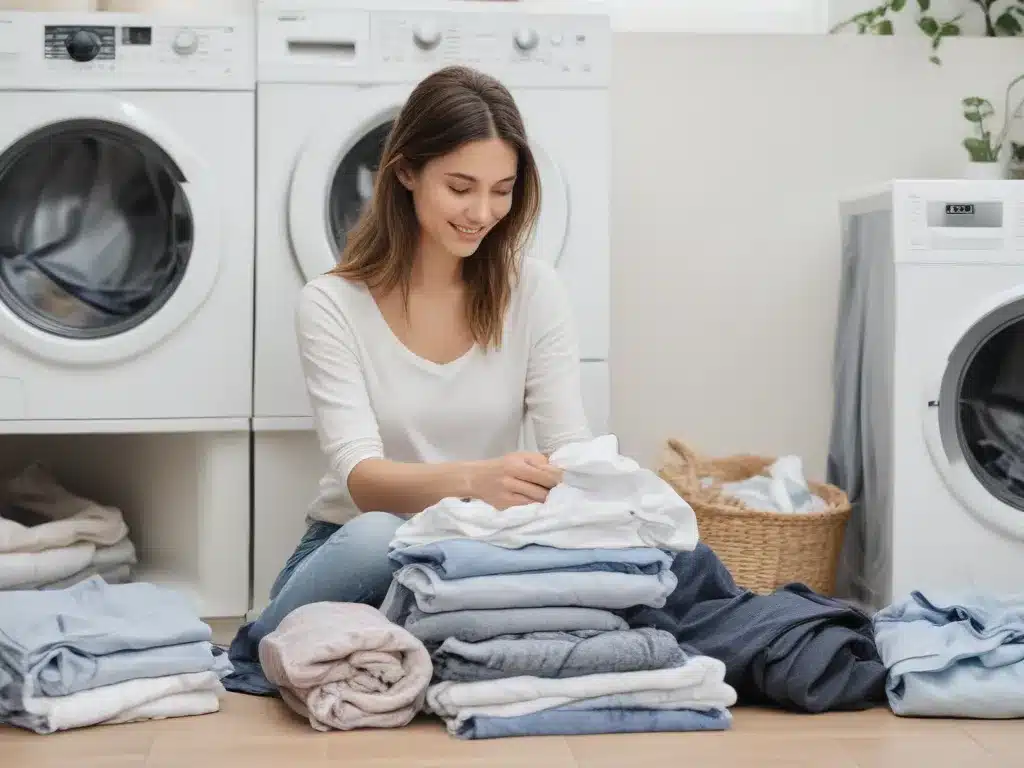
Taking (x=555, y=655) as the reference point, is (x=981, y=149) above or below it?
above

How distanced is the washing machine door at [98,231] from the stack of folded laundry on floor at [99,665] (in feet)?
2.10

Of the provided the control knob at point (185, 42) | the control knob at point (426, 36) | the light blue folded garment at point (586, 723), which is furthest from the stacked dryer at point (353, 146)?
the light blue folded garment at point (586, 723)

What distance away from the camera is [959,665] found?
1.80 m

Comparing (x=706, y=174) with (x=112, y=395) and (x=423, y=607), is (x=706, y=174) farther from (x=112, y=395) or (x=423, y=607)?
(x=423, y=607)

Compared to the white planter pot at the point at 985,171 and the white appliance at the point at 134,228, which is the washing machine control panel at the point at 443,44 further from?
the white planter pot at the point at 985,171

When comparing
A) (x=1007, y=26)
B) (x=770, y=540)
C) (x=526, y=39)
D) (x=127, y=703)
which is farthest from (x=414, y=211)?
(x=1007, y=26)

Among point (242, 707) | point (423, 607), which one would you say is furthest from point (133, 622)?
point (423, 607)

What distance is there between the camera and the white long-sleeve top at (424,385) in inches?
75.4

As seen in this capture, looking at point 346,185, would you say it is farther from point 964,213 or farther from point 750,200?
point 964,213

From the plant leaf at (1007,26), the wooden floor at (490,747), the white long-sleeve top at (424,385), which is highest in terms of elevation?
the plant leaf at (1007,26)

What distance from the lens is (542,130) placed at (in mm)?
2404

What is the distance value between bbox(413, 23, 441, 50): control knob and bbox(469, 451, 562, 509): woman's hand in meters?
0.94

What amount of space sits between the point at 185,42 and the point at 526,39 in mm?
578

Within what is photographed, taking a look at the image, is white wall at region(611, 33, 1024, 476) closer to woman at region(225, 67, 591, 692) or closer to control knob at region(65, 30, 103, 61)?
woman at region(225, 67, 591, 692)
